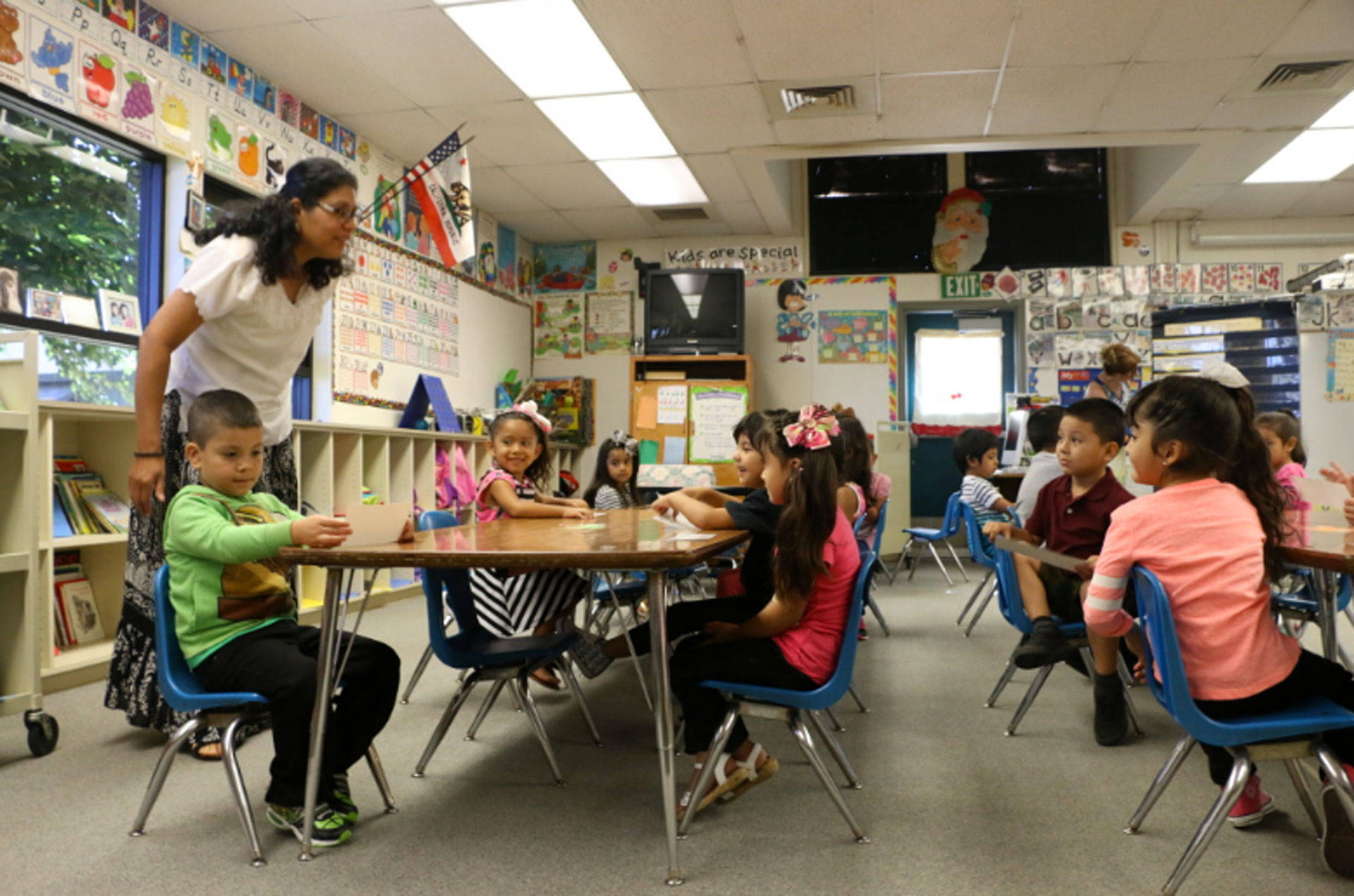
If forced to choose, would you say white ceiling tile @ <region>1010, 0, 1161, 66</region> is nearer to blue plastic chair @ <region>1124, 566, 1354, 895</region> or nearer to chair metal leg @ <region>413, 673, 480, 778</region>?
blue plastic chair @ <region>1124, 566, 1354, 895</region>

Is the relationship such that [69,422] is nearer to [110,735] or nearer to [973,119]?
[110,735]

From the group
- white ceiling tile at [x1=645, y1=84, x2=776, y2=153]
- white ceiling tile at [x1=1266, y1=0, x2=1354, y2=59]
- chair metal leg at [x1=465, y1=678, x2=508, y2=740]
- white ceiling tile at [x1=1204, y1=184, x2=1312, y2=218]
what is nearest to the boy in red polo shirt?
chair metal leg at [x1=465, y1=678, x2=508, y2=740]

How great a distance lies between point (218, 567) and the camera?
1.87 metres

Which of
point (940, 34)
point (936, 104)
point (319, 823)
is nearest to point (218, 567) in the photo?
point (319, 823)

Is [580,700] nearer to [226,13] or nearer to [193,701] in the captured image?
[193,701]

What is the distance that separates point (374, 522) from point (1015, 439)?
5847 millimetres

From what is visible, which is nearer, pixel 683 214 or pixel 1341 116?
pixel 1341 116

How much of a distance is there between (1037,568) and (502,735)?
1605 mm

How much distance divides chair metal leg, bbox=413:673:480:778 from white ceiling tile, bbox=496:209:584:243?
540cm

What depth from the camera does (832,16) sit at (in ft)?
13.5

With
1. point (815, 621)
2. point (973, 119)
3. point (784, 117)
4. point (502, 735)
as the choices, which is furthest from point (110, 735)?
point (973, 119)

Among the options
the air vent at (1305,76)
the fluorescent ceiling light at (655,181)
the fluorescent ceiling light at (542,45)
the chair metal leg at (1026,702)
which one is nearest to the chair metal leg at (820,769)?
the chair metal leg at (1026,702)

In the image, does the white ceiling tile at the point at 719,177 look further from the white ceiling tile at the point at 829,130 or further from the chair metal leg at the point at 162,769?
Result: the chair metal leg at the point at 162,769

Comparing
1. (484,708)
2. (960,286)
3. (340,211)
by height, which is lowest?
(484,708)
